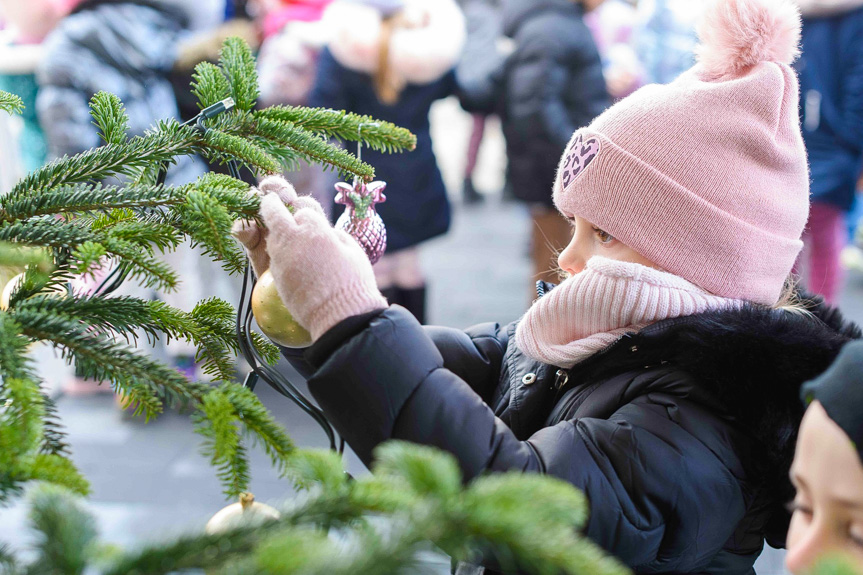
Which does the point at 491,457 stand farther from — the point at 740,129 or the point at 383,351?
the point at 740,129

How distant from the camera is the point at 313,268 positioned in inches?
33.2

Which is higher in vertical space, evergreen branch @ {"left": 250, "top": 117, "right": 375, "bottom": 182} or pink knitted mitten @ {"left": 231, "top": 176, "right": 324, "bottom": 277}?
evergreen branch @ {"left": 250, "top": 117, "right": 375, "bottom": 182}

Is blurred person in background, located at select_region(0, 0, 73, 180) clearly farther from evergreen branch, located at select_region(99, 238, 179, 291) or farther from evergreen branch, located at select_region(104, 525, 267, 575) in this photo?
evergreen branch, located at select_region(104, 525, 267, 575)

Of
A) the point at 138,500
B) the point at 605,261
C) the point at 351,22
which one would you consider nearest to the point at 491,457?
the point at 605,261

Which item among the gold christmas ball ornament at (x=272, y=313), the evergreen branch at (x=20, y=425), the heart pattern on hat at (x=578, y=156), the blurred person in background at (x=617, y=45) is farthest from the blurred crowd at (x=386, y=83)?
the evergreen branch at (x=20, y=425)

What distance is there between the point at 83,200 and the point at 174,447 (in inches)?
88.5

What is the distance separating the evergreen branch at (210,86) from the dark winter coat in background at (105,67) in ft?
6.24

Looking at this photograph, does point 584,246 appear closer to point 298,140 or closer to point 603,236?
point 603,236

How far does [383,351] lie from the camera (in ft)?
2.94

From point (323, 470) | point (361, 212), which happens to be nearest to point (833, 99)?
point (361, 212)

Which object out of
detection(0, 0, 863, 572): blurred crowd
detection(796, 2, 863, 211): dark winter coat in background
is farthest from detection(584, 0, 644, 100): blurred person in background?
detection(796, 2, 863, 211): dark winter coat in background

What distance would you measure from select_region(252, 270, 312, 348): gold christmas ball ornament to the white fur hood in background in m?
2.16

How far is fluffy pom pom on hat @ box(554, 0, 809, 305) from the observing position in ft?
3.51

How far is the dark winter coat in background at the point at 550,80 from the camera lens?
3055mm
